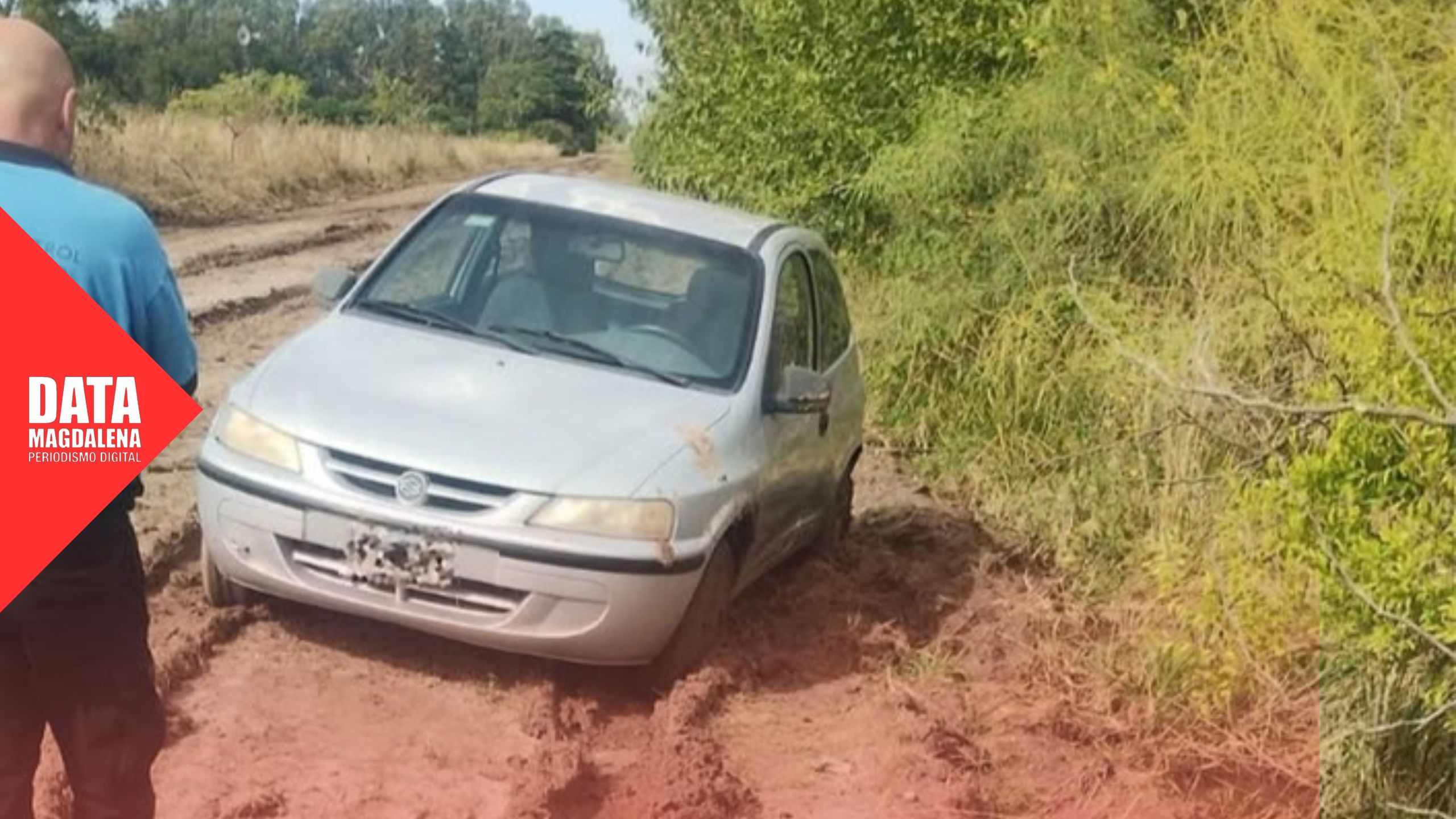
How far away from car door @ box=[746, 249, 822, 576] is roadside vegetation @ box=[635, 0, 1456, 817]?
1221 millimetres

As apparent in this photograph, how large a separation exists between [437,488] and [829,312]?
10.3ft

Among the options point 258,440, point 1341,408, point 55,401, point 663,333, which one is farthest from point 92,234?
point 663,333

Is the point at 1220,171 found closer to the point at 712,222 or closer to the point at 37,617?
the point at 712,222

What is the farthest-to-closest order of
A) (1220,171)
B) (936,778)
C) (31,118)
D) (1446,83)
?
1. (1220,171)
2. (1446,83)
3. (936,778)
4. (31,118)

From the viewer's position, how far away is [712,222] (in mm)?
8094

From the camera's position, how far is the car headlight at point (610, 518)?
608 centimetres

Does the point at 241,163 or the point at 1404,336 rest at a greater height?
the point at 1404,336

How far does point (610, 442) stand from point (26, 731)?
2.96 metres

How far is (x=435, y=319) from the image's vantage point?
24.4ft

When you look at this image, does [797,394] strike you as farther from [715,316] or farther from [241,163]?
[241,163]

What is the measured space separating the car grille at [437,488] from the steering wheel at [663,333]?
5.00ft

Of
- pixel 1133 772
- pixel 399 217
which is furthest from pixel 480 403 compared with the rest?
pixel 399 217

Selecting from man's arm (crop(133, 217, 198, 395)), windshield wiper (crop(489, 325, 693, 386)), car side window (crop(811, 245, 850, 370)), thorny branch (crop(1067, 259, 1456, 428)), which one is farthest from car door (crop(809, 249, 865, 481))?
man's arm (crop(133, 217, 198, 395))

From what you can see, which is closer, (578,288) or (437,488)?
(437,488)
